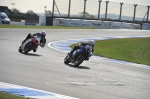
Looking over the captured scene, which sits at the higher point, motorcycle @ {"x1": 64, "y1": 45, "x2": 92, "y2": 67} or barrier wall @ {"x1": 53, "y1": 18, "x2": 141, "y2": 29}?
motorcycle @ {"x1": 64, "y1": 45, "x2": 92, "y2": 67}

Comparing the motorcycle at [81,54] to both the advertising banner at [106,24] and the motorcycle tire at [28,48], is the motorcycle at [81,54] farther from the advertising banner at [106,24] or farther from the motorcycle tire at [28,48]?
the advertising banner at [106,24]

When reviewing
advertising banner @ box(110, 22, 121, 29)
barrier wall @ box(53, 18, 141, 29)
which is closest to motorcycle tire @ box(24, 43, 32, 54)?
barrier wall @ box(53, 18, 141, 29)

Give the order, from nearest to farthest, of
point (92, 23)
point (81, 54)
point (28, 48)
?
point (81, 54) → point (28, 48) → point (92, 23)

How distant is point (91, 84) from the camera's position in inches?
401

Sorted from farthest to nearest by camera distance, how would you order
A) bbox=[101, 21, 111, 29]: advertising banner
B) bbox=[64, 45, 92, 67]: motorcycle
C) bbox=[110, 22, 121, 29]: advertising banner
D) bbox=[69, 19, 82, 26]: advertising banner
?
bbox=[110, 22, 121, 29]: advertising banner < bbox=[101, 21, 111, 29]: advertising banner < bbox=[69, 19, 82, 26]: advertising banner < bbox=[64, 45, 92, 67]: motorcycle

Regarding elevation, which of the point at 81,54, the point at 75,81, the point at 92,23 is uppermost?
the point at 81,54

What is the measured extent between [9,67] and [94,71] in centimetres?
290

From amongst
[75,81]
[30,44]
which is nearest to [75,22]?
[30,44]

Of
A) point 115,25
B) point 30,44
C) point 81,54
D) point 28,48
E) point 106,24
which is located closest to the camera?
point 81,54

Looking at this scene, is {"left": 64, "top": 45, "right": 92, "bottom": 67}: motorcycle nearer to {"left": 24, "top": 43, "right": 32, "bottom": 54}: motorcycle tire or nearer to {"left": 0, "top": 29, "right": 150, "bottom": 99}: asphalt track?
{"left": 0, "top": 29, "right": 150, "bottom": 99}: asphalt track

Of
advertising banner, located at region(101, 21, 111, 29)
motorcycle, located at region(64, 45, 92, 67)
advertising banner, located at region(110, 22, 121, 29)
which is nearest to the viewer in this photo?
motorcycle, located at region(64, 45, 92, 67)

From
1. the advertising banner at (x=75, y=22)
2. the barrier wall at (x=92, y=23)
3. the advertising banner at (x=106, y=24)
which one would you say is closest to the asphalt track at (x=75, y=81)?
the barrier wall at (x=92, y=23)

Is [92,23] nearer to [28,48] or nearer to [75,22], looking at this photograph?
[75,22]

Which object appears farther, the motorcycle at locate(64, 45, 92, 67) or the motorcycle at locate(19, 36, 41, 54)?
the motorcycle at locate(19, 36, 41, 54)
